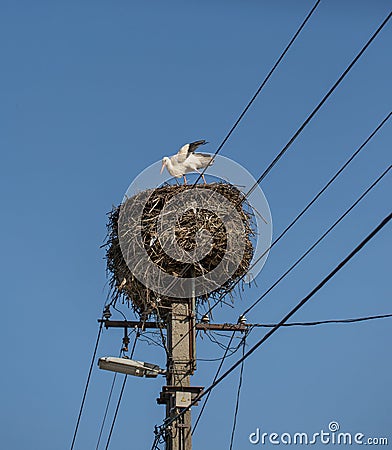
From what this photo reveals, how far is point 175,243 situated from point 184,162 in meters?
1.30

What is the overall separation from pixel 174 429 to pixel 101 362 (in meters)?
0.85

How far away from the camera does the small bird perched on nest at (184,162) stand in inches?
360

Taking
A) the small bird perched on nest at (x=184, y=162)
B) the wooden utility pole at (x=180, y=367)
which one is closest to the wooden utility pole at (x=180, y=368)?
the wooden utility pole at (x=180, y=367)

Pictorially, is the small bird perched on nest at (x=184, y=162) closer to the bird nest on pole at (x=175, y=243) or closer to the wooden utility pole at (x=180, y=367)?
the bird nest on pole at (x=175, y=243)

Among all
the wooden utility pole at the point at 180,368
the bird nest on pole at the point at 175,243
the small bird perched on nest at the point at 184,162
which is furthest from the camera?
the small bird perched on nest at the point at 184,162

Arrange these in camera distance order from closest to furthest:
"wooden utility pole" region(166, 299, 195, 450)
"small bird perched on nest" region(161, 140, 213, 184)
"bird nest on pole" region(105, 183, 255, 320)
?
"wooden utility pole" region(166, 299, 195, 450), "bird nest on pole" region(105, 183, 255, 320), "small bird perched on nest" region(161, 140, 213, 184)

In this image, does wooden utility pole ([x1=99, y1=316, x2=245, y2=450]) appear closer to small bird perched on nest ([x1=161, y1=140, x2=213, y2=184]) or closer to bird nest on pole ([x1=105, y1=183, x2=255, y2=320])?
bird nest on pole ([x1=105, y1=183, x2=255, y2=320])

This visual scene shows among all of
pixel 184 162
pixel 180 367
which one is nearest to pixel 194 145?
pixel 184 162

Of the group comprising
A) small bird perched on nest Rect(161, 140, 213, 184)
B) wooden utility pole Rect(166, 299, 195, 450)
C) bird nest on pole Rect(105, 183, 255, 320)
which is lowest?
wooden utility pole Rect(166, 299, 195, 450)

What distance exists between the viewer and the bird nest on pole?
7.98m

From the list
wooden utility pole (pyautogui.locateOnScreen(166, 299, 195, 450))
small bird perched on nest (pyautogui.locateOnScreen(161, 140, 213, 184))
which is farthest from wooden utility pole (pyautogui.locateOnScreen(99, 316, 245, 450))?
small bird perched on nest (pyautogui.locateOnScreen(161, 140, 213, 184))

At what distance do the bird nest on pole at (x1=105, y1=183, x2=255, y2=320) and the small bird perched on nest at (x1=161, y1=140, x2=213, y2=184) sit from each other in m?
0.47

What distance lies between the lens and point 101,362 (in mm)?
7367

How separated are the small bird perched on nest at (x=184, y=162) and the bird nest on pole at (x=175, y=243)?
1.55ft
